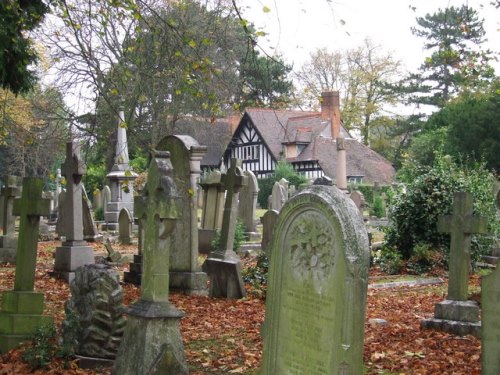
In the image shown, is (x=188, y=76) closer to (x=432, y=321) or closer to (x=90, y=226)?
(x=432, y=321)

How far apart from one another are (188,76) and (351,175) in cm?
4466

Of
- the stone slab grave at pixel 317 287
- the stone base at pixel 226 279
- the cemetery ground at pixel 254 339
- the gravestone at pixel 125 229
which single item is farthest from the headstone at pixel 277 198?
the stone slab grave at pixel 317 287

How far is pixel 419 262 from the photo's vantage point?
53.4 ft

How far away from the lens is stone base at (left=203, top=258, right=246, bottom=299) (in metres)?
11.7

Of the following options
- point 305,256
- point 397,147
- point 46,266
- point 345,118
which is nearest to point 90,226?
point 46,266

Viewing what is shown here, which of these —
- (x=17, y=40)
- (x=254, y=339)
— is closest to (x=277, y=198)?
(x=17, y=40)

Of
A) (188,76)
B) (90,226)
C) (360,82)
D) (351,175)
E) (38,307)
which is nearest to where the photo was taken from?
(38,307)

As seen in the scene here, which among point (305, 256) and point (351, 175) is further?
point (351, 175)

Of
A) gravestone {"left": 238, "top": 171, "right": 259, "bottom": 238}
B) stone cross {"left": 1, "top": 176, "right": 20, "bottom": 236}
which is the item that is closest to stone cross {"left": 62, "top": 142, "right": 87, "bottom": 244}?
stone cross {"left": 1, "top": 176, "right": 20, "bottom": 236}

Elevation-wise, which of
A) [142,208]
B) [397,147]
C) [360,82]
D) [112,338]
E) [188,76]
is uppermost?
→ [360,82]

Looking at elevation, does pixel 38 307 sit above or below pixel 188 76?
below

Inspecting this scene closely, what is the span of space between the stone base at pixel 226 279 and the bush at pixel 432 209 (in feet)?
20.5

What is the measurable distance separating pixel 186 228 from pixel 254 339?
3.80 metres

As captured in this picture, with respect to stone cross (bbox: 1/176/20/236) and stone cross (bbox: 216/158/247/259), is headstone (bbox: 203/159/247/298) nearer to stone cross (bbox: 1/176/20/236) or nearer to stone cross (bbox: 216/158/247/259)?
stone cross (bbox: 216/158/247/259)
